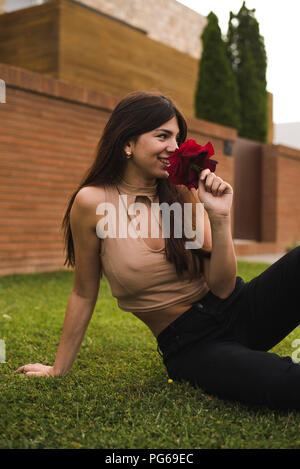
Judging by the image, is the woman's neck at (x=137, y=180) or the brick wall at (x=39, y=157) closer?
the woman's neck at (x=137, y=180)

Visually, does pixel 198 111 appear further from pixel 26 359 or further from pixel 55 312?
pixel 26 359

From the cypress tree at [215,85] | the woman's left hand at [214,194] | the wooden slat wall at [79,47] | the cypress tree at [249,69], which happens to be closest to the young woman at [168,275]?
the woman's left hand at [214,194]

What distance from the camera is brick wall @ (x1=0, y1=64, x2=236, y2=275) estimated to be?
6.17 m

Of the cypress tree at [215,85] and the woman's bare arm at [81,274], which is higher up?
the cypress tree at [215,85]

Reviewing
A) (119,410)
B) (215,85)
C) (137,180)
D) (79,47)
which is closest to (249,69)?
(215,85)

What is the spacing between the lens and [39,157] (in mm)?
6543

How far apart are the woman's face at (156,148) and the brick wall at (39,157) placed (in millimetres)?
4155

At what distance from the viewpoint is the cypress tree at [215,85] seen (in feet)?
39.4

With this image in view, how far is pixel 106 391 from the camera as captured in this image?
2.38m

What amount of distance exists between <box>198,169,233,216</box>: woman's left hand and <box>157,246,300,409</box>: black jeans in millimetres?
405

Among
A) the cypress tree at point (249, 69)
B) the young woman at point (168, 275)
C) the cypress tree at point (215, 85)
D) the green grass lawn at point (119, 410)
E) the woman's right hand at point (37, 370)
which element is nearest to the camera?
the green grass lawn at point (119, 410)

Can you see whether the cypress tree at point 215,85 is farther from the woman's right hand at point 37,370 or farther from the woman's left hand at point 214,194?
the woman's left hand at point 214,194

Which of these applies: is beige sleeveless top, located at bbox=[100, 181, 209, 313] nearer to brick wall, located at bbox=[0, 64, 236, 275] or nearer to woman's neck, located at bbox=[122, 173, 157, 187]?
woman's neck, located at bbox=[122, 173, 157, 187]

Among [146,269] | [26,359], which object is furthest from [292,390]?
[26,359]
